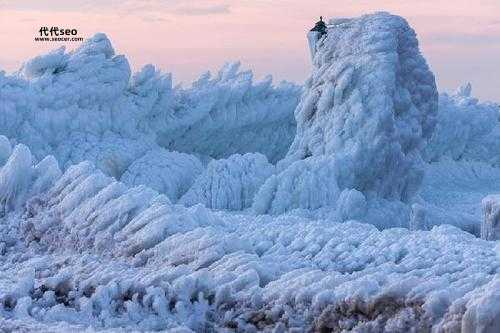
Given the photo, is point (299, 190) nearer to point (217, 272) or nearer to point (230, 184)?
point (230, 184)

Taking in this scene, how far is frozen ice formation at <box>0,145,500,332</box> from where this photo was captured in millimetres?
5309

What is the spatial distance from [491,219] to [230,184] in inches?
365

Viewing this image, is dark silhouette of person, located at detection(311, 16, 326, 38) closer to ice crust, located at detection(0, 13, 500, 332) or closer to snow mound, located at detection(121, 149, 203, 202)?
ice crust, located at detection(0, 13, 500, 332)

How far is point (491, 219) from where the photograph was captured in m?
11.5

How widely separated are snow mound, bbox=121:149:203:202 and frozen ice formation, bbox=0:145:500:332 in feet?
42.0

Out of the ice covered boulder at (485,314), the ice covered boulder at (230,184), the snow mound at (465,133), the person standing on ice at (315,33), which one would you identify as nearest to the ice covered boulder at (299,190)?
the ice covered boulder at (230,184)

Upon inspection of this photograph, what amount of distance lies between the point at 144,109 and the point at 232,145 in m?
3.76

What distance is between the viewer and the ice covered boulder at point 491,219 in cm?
1120

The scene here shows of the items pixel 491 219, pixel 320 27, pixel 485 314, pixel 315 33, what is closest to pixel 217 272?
pixel 485 314

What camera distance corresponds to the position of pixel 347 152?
1881 cm

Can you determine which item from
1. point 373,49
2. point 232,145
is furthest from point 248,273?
point 232,145

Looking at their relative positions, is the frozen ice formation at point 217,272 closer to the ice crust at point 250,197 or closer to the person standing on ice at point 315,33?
the ice crust at point 250,197

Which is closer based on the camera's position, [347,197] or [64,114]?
[347,197]

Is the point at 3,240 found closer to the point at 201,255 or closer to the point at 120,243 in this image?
the point at 120,243
